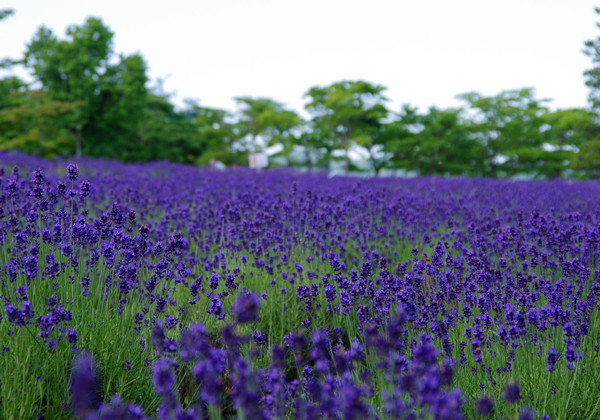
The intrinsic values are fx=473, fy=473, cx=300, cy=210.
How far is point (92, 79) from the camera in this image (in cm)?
2300

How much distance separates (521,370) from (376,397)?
861mm

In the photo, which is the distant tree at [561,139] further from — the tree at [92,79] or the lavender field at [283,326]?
the lavender field at [283,326]

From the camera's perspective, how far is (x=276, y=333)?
3.70 metres

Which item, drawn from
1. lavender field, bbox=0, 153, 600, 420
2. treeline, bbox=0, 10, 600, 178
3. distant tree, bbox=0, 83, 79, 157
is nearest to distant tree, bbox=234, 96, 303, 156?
treeline, bbox=0, 10, 600, 178

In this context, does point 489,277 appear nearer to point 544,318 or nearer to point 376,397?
point 544,318

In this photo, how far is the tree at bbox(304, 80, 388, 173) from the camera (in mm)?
32125

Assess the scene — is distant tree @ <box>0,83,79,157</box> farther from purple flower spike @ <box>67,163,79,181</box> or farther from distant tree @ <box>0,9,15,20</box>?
purple flower spike @ <box>67,163,79,181</box>

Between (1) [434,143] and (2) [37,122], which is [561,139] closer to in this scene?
(1) [434,143]

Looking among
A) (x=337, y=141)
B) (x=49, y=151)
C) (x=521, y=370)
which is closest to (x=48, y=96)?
(x=49, y=151)

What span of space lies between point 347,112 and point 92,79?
15.9 metres

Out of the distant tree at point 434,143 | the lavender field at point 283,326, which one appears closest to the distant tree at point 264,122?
the distant tree at point 434,143

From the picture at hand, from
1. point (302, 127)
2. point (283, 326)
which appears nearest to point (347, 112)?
point (302, 127)

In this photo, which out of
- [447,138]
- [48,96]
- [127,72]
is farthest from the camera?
[447,138]

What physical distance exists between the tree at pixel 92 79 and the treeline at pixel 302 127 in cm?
5
